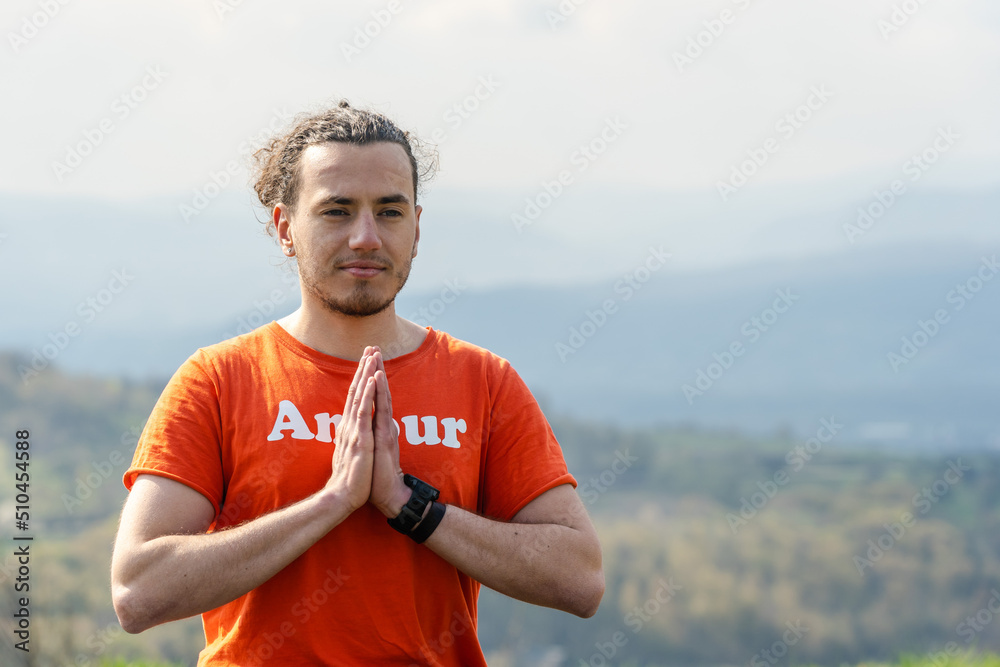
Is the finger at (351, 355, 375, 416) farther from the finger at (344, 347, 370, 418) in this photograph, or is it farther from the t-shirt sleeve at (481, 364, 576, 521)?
the t-shirt sleeve at (481, 364, 576, 521)

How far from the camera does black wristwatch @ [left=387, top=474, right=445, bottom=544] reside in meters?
2.57

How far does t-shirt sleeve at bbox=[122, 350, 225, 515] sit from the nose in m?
0.59

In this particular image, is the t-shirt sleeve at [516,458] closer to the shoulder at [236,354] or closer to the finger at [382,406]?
the finger at [382,406]

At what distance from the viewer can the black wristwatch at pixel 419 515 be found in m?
2.57

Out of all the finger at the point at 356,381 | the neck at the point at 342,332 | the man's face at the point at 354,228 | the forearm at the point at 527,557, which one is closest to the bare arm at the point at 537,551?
the forearm at the point at 527,557

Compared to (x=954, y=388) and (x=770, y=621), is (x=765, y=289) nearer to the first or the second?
(x=954, y=388)

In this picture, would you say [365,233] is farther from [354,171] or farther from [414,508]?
[414,508]

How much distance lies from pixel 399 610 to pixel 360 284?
995 mm

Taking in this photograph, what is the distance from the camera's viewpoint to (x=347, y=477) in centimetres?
255

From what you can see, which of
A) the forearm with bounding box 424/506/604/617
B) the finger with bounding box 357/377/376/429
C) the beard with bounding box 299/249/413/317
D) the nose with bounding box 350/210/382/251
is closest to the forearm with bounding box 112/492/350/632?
the finger with bounding box 357/377/376/429

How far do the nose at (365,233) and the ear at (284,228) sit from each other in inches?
12.7

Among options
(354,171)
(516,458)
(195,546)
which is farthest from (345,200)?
(195,546)

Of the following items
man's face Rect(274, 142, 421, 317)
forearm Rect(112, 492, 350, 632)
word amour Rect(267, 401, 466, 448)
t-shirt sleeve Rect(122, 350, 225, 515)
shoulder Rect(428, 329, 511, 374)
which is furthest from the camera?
shoulder Rect(428, 329, 511, 374)

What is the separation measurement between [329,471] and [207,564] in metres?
0.43
